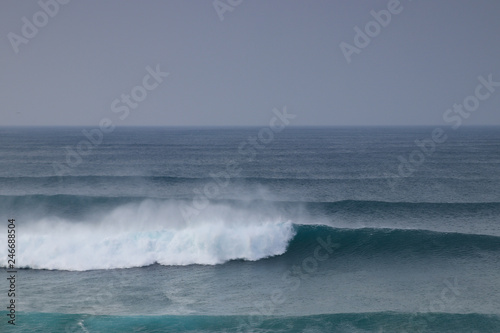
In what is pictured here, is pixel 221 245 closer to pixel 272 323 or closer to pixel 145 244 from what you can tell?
pixel 145 244

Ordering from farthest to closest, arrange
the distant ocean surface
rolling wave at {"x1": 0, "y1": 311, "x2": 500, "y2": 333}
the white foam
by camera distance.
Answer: the white foam, the distant ocean surface, rolling wave at {"x1": 0, "y1": 311, "x2": 500, "y2": 333}

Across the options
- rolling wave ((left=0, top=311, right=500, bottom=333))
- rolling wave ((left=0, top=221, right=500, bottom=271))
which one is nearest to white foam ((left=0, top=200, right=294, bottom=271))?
rolling wave ((left=0, top=221, right=500, bottom=271))

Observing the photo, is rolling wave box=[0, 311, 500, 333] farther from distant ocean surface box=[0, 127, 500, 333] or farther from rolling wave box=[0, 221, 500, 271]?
rolling wave box=[0, 221, 500, 271]

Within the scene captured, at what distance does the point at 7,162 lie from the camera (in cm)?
4994

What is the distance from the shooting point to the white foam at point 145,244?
18594 mm

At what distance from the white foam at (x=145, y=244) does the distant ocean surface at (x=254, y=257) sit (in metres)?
0.06

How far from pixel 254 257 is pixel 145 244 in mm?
4595

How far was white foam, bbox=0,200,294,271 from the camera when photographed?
18.6 metres

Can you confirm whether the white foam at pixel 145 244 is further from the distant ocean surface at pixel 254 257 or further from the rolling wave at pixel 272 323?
the rolling wave at pixel 272 323

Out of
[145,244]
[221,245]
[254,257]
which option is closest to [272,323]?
[254,257]

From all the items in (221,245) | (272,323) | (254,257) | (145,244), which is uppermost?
(145,244)

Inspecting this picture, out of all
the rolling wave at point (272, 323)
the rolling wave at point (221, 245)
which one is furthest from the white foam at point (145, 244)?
the rolling wave at point (272, 323)

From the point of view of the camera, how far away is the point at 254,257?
760 inches

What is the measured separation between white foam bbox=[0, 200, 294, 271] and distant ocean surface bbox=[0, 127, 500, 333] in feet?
0.19
